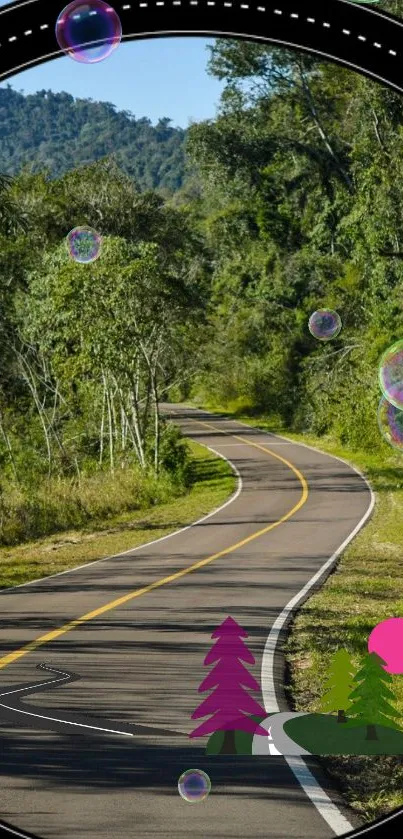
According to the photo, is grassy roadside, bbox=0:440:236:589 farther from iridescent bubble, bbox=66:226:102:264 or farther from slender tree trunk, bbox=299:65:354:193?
slender tree trunk, bbox=299:65:354:193

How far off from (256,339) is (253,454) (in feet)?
71.4

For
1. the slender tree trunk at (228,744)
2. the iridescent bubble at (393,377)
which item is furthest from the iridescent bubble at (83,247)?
the slender tree trunk at (228,744)

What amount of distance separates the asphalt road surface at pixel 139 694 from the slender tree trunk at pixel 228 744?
0.46 ft

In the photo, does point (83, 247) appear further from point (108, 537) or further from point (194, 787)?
point (194, 787)

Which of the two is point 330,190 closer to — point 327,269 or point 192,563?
point 327,269

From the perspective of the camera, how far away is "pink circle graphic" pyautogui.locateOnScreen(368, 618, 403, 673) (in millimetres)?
11781

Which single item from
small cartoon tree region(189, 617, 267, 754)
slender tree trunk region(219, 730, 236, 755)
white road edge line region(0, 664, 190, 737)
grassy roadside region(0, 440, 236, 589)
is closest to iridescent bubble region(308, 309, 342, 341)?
grassy roadside region(0, 440, 236, 589)

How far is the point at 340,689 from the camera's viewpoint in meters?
8.73

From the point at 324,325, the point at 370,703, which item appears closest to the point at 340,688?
the point at 370,703

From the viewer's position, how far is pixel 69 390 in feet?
153

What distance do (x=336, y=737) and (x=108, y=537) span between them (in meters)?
20.1

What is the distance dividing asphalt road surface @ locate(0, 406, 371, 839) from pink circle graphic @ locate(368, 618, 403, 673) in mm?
1060

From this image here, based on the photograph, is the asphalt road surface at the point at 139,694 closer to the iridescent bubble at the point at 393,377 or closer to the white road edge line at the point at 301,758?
the white road edge line at the point at 301,758

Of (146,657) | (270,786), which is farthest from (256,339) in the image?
(270,786)
